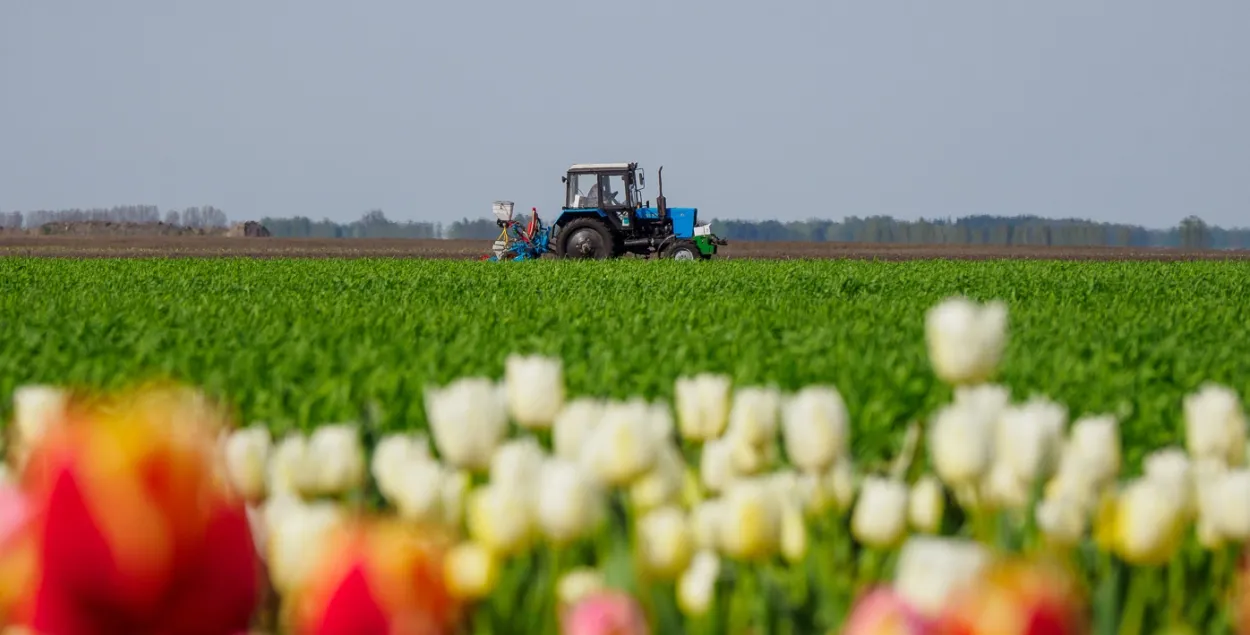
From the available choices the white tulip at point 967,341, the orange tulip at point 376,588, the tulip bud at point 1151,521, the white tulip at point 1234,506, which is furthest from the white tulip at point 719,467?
the orange tulip at point 376,588

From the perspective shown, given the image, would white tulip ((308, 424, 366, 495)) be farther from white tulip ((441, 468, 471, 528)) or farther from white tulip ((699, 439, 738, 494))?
white tulip ((699, 439, 738, 494))

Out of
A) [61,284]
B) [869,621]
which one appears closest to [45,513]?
[869,621]

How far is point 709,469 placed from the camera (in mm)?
2721

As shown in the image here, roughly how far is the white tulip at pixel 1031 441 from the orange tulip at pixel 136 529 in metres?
1.65

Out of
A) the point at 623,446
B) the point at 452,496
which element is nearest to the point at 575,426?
the point at 452,496

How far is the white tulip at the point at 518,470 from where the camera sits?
1992 millimetres

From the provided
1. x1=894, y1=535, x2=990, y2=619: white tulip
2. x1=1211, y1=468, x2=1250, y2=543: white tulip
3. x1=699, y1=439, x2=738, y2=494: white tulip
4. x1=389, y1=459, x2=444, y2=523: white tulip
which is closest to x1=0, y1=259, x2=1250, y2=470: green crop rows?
x1=699, y1=439, x2=738, y2=494: white tulip

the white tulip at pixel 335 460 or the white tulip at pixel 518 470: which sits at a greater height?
the white tulip at pixel 518 470

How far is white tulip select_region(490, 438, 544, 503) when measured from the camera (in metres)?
1.99

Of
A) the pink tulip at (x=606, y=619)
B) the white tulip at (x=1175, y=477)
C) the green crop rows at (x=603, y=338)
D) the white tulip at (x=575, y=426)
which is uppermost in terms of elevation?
the pink tulip at (x=606, y=619)

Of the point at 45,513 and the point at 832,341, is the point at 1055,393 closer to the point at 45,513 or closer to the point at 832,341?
the point at 832,341

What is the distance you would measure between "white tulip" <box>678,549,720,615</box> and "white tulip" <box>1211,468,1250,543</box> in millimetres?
887

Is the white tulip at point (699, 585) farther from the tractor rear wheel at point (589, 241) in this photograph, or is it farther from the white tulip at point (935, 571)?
the tractor rear wheel at point (589, 241)

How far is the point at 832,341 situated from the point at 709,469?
640 cm
